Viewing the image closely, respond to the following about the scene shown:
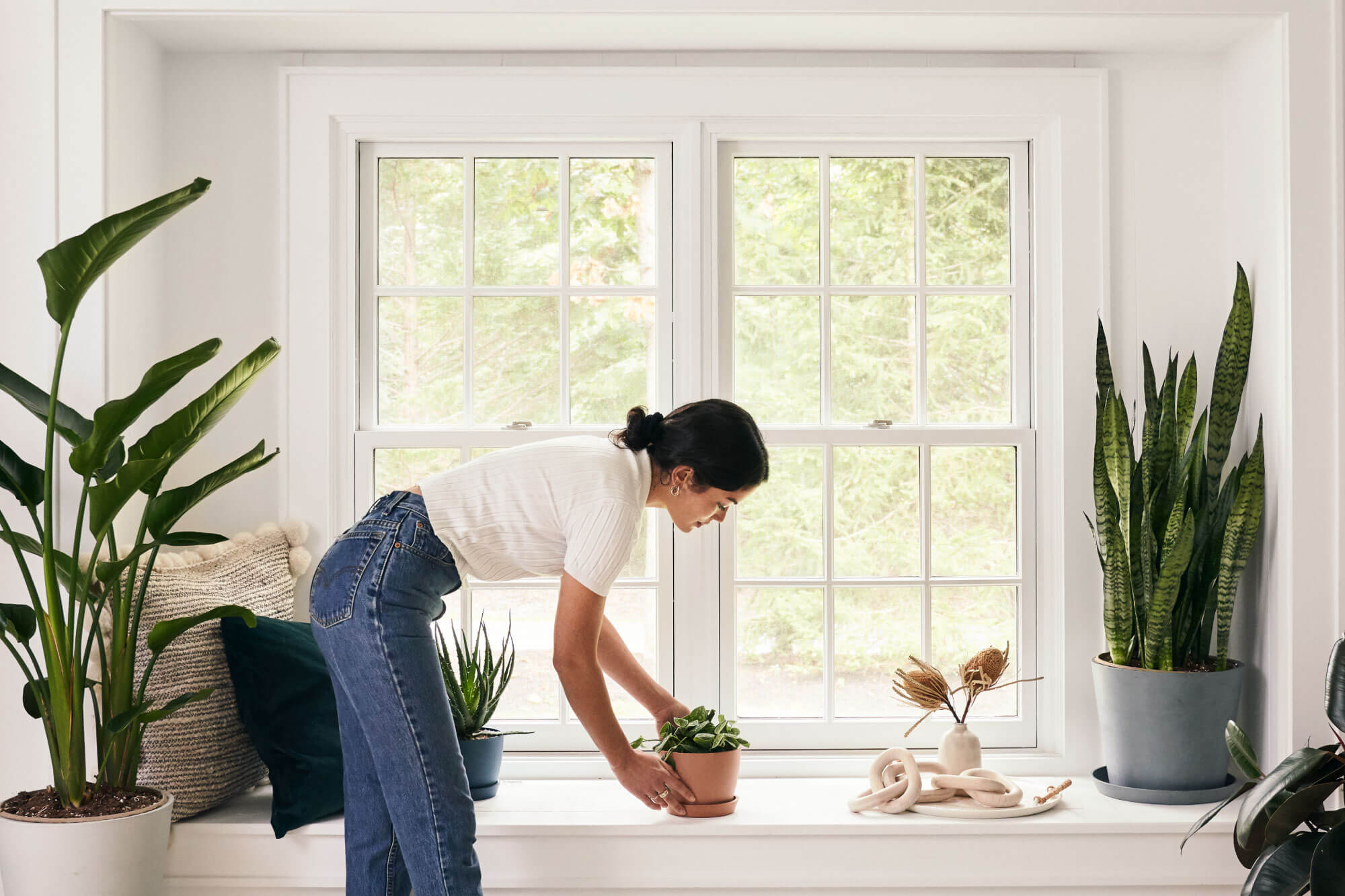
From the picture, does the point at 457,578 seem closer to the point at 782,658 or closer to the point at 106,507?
the point at 106,507

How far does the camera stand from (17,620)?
1900 millimetres

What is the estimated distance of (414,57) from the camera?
2.57 meters

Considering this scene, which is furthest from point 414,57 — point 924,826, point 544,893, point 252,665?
point 924,826

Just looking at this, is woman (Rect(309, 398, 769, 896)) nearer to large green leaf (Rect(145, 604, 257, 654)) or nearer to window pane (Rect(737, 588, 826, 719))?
large green leaf (Rect(145, 604, 257, 654))

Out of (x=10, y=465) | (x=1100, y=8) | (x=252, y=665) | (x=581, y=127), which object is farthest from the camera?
(x=581, y=127)

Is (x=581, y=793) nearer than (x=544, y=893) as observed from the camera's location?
No

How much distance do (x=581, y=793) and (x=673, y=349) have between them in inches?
44.2

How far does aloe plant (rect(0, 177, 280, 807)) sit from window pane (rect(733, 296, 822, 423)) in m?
1.17

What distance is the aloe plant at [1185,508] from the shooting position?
230 centimetres

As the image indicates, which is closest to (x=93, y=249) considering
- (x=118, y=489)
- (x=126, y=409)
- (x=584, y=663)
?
(x=126, y=409)

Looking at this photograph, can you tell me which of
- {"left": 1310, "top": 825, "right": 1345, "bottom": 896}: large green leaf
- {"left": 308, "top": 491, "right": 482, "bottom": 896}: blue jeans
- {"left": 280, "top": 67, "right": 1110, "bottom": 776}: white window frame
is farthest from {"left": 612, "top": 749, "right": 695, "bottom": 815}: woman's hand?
{"left": 1310, "top": 825, "right": 1345, "bottom": 896}: large green leaf

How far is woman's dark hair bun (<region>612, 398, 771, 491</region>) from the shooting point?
1.87m

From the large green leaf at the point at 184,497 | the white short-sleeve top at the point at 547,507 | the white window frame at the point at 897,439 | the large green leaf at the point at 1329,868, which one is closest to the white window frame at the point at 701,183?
the white window frame at the point at 897,439

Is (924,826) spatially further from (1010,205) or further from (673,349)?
(1010,205)
